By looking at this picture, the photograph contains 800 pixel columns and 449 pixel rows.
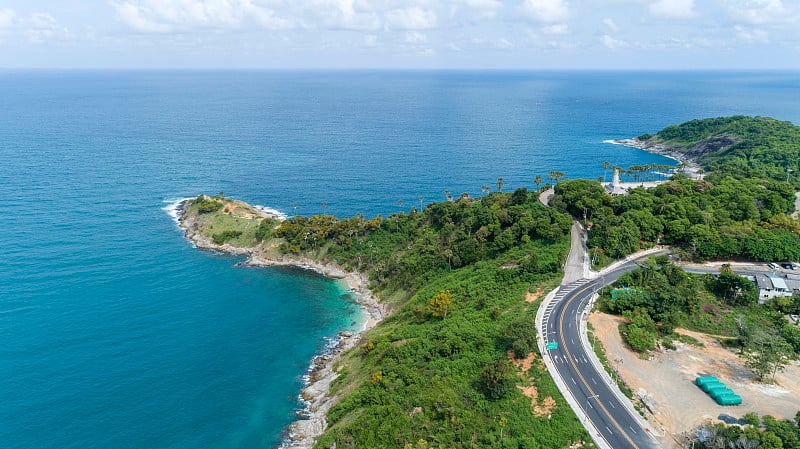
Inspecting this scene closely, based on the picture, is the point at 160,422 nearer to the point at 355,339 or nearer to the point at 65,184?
the point at 355,339

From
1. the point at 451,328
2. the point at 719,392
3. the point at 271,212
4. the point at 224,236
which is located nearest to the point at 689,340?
the point at 719,392

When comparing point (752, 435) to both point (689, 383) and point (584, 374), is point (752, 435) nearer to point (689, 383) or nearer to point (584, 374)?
point (689, 383)

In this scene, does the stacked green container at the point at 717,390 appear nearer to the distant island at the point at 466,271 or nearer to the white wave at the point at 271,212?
the distant island at the point at 466,271

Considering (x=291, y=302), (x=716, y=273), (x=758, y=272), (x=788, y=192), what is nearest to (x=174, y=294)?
(x=291, y=302)

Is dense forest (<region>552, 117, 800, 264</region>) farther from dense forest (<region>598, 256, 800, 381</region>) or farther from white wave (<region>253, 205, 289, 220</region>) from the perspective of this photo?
white wave (<region>253, 205, 289, 220</region>)

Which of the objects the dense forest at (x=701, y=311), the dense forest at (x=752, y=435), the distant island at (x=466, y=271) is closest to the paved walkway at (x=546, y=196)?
the distant island at (x=466, y=271)
